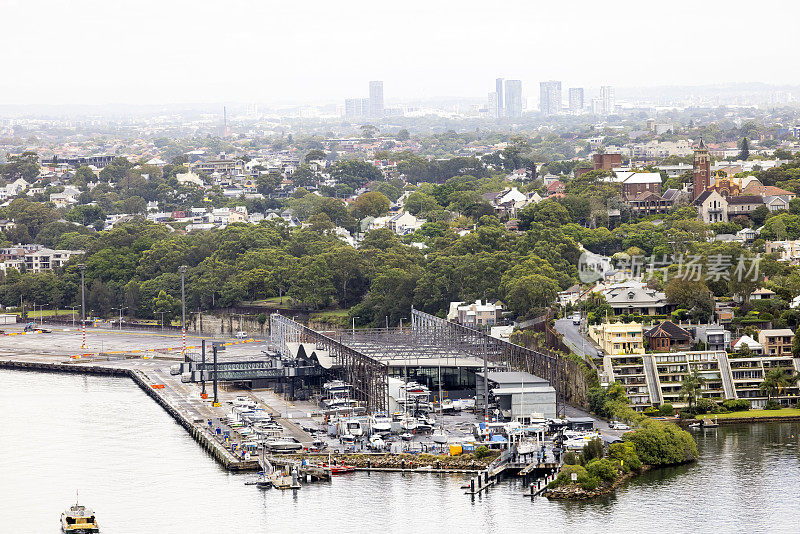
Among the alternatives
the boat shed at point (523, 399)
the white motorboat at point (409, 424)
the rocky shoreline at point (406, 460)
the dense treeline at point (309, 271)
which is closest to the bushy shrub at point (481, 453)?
the rocky shoreline at point (406, 460)

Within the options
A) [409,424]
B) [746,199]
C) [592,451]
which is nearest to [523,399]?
[409,424]

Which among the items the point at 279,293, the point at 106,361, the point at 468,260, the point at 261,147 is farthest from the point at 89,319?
the point at 261,147

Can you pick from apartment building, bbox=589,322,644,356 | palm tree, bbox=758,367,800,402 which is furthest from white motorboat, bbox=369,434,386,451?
palm tree, bbox=758,367,800,402

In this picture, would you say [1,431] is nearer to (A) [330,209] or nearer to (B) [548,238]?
(B) [548,238]

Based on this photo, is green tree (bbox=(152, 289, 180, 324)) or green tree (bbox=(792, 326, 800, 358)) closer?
green tree (bbox=(792, 326, 800, 358))

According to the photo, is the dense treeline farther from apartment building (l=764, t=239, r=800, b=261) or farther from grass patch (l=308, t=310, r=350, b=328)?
apartment building (l=764, t=239, r=800, b=261)

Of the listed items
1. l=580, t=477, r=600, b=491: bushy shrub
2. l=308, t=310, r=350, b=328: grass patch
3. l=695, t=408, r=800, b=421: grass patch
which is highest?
l=308, t=310, r=350, b=328: grass patch
